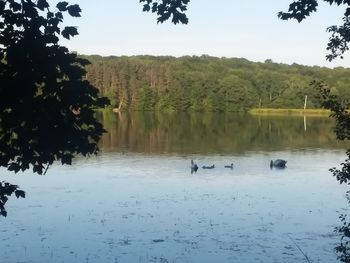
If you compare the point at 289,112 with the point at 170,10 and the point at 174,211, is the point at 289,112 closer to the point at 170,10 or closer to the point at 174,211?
the point at 174,211

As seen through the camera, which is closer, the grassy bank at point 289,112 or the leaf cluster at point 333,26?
the leaf cluster at point 333,26

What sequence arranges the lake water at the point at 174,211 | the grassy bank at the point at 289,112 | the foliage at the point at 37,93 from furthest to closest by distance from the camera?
the grassy bank at the point at 289,112, the lake water at the point at 174,211, the foliage at the point at 37,93

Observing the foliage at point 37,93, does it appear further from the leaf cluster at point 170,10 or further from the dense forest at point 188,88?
the dense forest at point 188,88

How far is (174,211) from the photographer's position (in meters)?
19.2

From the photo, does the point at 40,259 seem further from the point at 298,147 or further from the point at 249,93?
the point at 249,93

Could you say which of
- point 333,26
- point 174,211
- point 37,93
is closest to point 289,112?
point 174,211

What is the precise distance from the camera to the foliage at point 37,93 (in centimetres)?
397

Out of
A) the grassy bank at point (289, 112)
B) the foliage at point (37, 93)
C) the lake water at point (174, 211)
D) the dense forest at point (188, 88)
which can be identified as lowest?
the lake water at point (174, 211)

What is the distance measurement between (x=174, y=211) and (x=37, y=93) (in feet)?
50.8

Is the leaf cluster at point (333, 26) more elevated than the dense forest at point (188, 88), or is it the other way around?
the dense forest at point (188, 88)

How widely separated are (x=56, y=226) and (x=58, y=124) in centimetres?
1339

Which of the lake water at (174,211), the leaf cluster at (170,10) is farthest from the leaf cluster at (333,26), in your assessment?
A: the lake water at (174,211)

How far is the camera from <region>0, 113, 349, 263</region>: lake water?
14.3m

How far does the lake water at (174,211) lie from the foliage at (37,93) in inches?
389
